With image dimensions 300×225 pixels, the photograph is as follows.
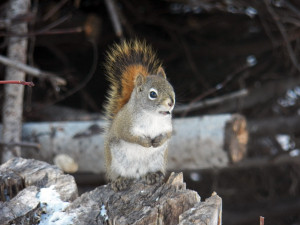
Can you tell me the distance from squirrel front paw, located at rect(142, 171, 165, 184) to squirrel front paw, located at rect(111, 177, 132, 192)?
0.16ft

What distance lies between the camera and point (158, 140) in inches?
59.4

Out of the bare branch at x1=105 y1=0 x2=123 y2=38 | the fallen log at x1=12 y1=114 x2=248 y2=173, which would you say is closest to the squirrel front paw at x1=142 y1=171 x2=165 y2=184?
the fallen log at x1=12 y1=114 x2=248 y2=173

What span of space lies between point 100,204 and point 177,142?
107cm

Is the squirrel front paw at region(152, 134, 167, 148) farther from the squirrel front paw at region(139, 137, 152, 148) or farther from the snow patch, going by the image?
the snow patch

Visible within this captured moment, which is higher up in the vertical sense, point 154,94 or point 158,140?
point 154,94

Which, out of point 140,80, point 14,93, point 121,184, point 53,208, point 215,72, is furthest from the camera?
point 215,72

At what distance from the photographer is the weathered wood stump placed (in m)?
1.10

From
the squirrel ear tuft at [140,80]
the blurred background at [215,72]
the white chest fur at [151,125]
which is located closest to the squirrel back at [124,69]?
the squirrel ear tuft at [140,80]

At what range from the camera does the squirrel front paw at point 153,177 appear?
1.51 meters

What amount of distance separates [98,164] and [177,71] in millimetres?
910

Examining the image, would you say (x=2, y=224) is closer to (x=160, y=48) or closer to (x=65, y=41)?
(x=65, y=41)

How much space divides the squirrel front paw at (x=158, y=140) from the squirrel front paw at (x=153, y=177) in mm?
97

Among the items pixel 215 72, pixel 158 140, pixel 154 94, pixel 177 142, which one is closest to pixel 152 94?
pixel 154 94

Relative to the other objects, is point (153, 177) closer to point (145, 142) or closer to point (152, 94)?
point (145, 142)
